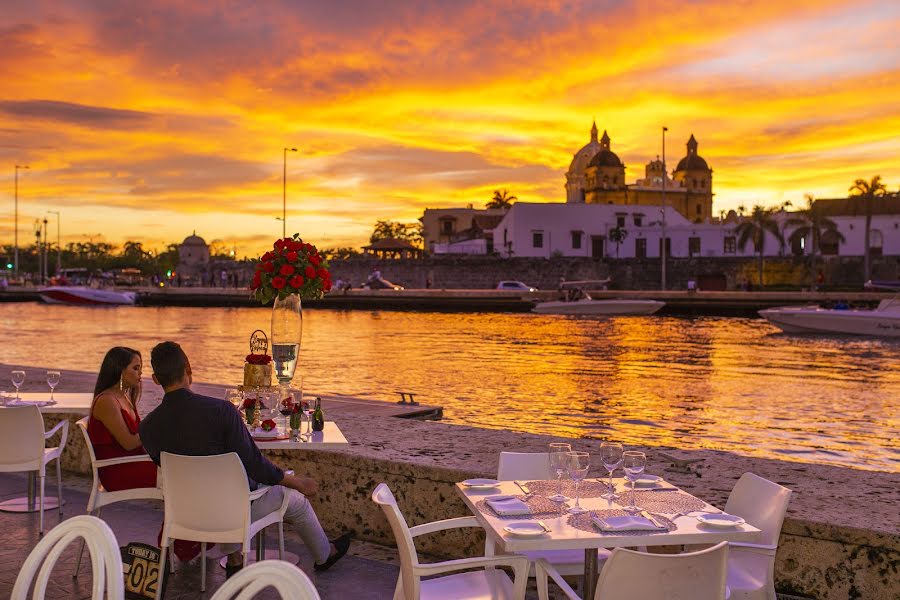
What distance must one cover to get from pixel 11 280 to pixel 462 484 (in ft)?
359

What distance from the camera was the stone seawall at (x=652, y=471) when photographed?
4.26 metres

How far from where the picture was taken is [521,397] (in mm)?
22391

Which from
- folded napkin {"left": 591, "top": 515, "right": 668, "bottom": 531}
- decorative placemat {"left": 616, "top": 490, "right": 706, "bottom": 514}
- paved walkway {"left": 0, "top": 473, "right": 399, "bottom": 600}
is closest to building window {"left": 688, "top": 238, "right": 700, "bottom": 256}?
paved walkway {"left": 0, "top": 473, "right": 399, "bottom": 600}

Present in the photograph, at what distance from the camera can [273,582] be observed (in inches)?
80.3

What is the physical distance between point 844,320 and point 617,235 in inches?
1669

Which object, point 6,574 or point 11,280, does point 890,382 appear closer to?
point 6,574

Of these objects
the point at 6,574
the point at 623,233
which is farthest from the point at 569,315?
the point at 6,574

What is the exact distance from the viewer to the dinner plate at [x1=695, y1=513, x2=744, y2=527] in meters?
3.66

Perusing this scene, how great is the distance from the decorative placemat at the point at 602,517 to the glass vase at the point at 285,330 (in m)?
3.62

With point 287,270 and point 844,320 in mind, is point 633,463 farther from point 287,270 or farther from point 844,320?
point 844,320

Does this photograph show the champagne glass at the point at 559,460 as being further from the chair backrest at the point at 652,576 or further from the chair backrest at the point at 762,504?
the chair backrest at the point at 652,576

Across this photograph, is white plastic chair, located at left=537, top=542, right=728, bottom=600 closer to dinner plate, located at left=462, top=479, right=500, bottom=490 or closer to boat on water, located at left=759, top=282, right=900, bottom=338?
dinner plate, located at left=462, top=479, right=500, bottom=490

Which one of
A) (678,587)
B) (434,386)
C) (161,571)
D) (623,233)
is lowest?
(434,386)

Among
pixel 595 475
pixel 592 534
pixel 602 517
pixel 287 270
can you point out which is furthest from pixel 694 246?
pixel 592 534
